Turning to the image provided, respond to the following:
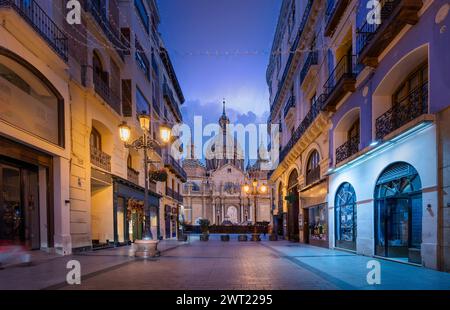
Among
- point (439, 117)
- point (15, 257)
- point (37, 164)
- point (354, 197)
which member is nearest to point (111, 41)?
point (37, 164)

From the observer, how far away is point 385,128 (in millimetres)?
11539

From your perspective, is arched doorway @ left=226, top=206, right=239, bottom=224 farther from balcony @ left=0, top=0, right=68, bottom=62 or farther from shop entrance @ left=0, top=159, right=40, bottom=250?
balcony @ left=0, top=0, right=68, bottom=62

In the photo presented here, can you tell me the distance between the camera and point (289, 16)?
93.1ft

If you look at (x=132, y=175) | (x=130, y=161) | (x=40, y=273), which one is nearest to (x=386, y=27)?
(x=40, y=273)

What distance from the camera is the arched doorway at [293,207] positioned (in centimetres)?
2645

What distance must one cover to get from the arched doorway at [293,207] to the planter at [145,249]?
14.7 m

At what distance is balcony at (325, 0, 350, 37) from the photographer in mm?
15056

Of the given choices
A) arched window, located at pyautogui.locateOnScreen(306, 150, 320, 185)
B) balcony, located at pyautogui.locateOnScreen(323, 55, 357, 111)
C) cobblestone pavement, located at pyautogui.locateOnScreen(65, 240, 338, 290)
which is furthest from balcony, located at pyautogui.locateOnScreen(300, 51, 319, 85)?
cobblestone pavement, located at pyautogui.locateOnScreen(65, 240, 338, 290)

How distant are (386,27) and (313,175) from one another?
11.7m

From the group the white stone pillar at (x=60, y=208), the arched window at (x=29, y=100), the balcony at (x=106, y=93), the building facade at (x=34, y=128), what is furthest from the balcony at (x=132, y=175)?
the arched window at (x=29, y=100)

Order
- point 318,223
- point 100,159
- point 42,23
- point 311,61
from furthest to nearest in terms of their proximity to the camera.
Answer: point 311,61, point 318,223, point 100,159, point 42,23

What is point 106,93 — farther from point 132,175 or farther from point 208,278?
point 208,278

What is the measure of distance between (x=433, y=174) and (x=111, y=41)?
640 inches

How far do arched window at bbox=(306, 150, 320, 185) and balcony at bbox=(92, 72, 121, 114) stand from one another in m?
11.6
